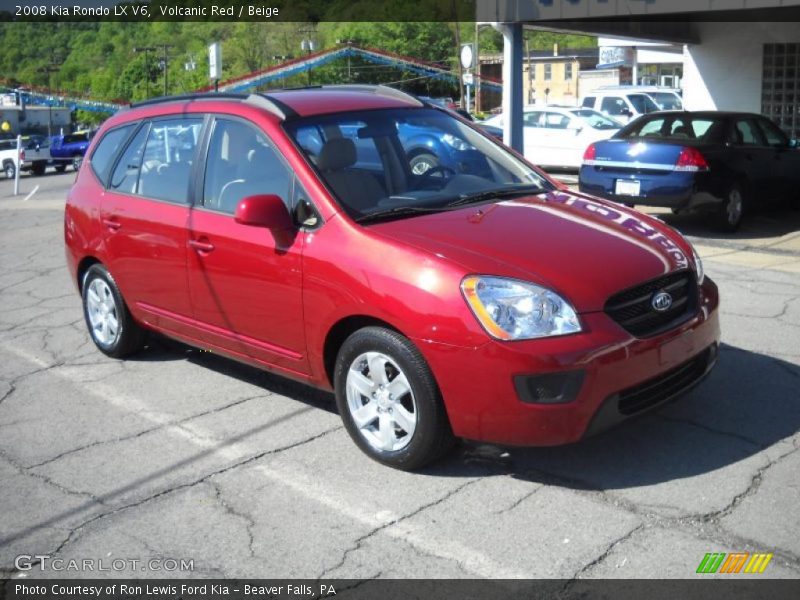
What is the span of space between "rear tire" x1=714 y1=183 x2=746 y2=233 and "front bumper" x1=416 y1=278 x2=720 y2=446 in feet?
23.7

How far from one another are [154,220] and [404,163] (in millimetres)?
1631

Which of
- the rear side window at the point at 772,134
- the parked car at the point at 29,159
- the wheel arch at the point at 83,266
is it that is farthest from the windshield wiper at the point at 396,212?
the parked car at the point at 29,159

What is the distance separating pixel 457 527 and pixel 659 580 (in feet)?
2.83

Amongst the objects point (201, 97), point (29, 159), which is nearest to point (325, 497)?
point (201, 97)

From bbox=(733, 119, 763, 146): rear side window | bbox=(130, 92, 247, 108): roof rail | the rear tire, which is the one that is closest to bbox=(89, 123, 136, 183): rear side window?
bbox=(130, 92, 247, 108): roof rail

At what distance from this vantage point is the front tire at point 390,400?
414 centimetres

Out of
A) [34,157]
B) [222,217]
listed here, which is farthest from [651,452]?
[34,157]

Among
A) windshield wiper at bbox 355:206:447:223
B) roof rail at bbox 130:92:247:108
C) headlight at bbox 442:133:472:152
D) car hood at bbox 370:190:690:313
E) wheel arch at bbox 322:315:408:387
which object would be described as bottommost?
wheel arch at bbox 322:315:408:387

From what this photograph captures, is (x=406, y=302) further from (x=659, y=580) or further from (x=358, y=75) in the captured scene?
(x=358, y=75)

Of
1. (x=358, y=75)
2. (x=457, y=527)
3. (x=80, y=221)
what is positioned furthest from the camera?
(x=358, y=75)

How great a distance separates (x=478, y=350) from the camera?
3934 millimetres

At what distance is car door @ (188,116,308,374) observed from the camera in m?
4.77

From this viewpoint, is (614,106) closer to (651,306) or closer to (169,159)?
(169,159)

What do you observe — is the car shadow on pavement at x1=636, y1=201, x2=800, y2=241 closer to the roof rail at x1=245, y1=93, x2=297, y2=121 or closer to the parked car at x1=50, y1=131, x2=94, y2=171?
the roof rail at x1=245, y1=93, x2=297, y2=121
